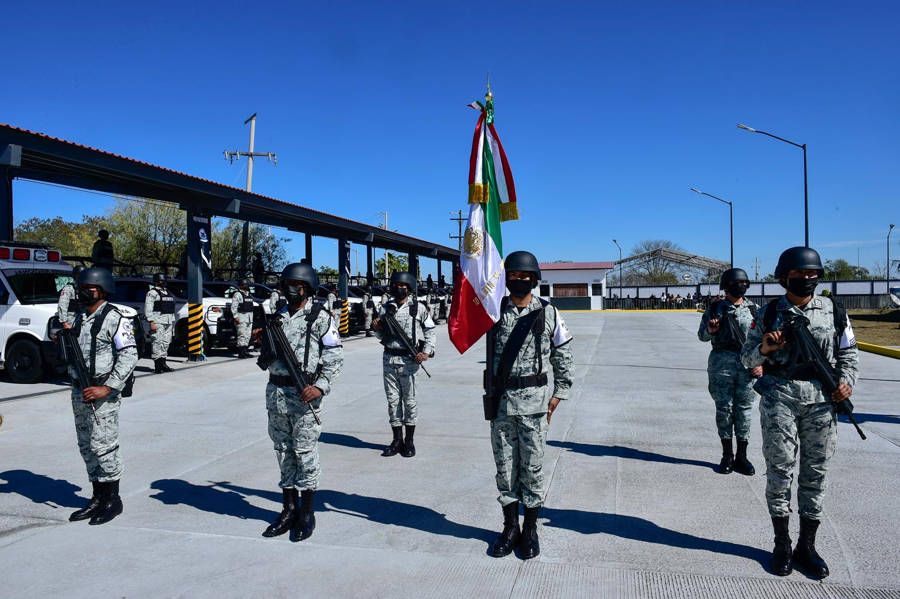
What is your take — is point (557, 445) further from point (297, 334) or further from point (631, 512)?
point (297, 334)

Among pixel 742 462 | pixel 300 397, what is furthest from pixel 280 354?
pixel 742 462

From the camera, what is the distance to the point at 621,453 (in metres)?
6.80

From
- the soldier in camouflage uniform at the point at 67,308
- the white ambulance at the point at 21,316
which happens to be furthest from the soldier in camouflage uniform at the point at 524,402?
the white ambulance at the point at 21,316

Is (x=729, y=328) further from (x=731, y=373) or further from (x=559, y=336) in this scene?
(x=559, y=336)

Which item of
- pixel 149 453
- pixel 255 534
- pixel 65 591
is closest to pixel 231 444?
pixel 149 453

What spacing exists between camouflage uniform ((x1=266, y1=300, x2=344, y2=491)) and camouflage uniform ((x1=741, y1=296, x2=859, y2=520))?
110 inches

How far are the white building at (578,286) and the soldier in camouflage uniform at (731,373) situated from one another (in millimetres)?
49755

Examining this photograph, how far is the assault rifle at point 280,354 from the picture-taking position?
455 cm

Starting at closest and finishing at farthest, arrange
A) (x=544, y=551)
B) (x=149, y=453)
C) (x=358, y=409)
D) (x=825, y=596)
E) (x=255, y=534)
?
(x=825, y=596), (x=544, y=551), (x=255, y=534), (x=149, y=453), (x=358, y=409)

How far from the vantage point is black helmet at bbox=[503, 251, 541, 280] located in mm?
4398

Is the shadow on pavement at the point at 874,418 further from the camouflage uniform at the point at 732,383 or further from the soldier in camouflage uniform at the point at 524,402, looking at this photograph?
the soldier in camouflage uniform at the point at 524,402

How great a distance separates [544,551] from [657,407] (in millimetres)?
5652

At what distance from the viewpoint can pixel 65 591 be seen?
372cm

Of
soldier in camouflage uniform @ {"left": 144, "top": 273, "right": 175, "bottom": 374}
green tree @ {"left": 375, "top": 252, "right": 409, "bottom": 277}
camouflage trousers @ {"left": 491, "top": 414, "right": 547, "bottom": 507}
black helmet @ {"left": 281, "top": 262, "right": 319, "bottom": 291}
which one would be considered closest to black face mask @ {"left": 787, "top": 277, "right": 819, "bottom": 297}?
camouflage trousers @ {"left": 491, "top": 414, "right": 547, "bottom": 507}
